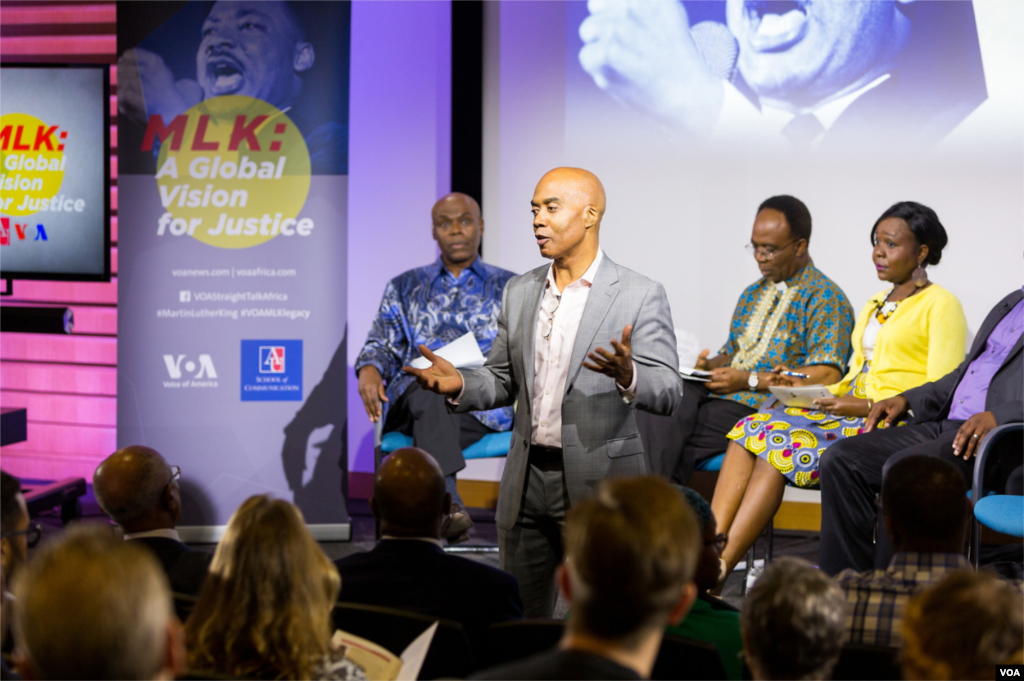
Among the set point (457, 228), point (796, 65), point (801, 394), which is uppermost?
point (796, 65)

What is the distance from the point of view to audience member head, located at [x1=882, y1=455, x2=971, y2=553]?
2.01 metres

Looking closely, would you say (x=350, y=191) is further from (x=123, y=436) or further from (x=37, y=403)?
(x=37, y=403)

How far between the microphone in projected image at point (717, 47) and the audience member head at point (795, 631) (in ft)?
12.5

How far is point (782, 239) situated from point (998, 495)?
1447mm

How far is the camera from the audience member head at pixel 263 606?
4.83 ft

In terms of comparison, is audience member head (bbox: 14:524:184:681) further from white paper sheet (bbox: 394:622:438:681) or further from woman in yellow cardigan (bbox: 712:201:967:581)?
woman in yellow cardigan (bbox: 712:201:967:581)

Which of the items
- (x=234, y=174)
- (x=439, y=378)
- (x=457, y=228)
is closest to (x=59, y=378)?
(x=234, y=174)

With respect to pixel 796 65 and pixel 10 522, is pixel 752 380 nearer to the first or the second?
pixel 796 65

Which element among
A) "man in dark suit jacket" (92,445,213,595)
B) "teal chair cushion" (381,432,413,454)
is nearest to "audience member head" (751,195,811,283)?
"teal chair cushion" (381,432,413,454)

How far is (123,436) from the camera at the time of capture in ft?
14.9

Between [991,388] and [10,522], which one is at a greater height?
[991,388]

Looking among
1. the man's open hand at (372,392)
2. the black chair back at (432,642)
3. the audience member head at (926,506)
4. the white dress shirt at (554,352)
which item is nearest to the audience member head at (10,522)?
the black chair back at (432,642)

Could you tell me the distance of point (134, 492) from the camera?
2279mm

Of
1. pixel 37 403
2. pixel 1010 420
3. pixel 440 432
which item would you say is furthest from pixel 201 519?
pixel 1010 420
